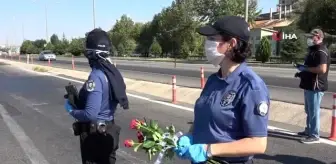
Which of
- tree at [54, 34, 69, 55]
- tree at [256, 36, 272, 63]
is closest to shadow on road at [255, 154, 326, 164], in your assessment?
tree at [256, 36, 272, 63]

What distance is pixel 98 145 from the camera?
3744mm

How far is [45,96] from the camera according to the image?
14742 mm

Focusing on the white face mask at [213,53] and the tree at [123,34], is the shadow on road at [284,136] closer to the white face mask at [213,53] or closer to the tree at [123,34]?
the white face mask at [213,53]

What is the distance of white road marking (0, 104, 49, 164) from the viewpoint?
6.47 m

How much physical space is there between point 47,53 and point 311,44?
175ft

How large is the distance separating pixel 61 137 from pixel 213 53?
Answer: 5.96 m

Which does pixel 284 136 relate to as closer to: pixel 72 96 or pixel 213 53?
pixel 72 96

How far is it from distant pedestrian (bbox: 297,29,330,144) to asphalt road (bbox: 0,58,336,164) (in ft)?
1.24

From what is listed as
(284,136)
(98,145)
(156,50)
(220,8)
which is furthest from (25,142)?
(156,50)

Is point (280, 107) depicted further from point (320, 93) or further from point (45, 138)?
point (45, 138)

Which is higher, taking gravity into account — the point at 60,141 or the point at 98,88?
the point at 98,88

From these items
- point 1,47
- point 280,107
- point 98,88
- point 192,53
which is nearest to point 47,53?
point 192,53

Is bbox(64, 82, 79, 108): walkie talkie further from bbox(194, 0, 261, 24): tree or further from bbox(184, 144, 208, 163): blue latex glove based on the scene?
bbox(194, 0, 261, 24): tree

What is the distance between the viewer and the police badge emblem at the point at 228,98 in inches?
94.6
